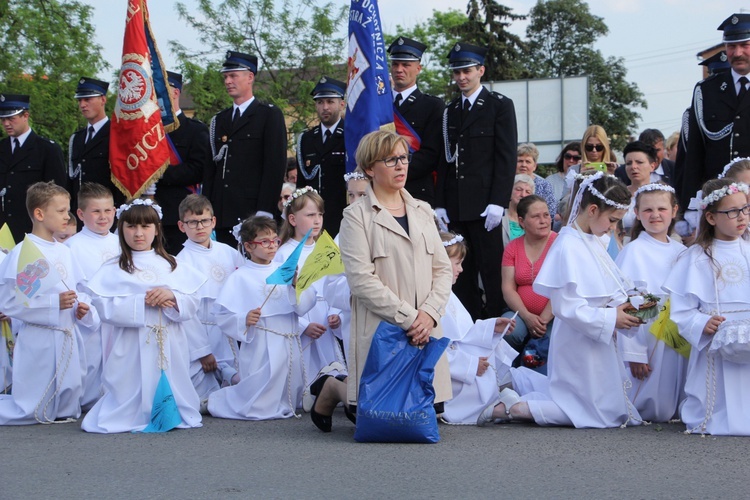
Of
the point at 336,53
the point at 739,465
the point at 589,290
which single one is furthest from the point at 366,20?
the point at 336,53

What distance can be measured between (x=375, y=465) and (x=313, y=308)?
2849 mm

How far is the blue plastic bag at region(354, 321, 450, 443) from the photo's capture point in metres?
6.16

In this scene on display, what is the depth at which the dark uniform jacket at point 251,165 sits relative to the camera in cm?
1005

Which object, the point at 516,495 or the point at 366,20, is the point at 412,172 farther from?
the point at 516,495

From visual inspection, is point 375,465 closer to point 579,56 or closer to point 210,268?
point 210,268

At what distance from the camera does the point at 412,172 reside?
9.59 m

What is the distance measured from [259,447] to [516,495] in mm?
1963

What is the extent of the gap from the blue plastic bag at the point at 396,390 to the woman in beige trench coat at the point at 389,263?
0.11 metres

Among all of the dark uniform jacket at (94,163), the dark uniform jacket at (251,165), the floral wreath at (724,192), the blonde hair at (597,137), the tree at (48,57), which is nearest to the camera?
the floral wreath at (724,192)

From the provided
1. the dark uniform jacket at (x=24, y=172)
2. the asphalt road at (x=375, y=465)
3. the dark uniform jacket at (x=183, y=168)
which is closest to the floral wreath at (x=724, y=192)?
the asphalt road at (x=375, y=465)

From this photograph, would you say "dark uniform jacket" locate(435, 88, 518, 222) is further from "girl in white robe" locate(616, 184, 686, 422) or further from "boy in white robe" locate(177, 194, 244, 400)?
"boy in white robe" locate(177, 194, 244, 400)

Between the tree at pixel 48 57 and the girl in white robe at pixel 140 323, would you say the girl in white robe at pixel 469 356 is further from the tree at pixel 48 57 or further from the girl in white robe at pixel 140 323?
the tree at pixel 48 57

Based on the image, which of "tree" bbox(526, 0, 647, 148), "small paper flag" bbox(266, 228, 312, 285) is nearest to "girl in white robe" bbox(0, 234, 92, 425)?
"small paper flag" bbox(266, 228, 312, 285)

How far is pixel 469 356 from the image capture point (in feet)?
24.1
